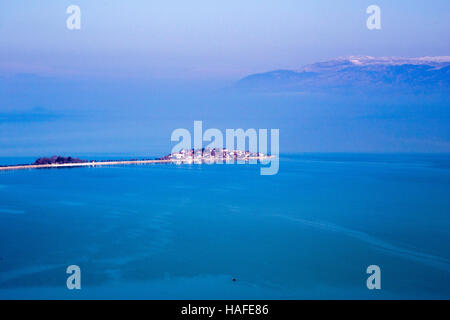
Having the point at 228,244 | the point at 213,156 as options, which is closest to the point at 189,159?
the point at 213,156

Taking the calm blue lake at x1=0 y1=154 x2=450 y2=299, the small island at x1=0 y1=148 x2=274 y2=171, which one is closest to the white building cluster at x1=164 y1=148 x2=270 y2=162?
the small island at x1=0 y1=148 x2=274 y2=171

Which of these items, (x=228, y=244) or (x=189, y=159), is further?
(x=189, y=159)

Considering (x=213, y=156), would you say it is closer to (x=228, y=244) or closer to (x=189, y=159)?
(x=189, y=159)

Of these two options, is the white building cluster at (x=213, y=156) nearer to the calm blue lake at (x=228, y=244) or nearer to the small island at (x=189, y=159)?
the small island at (x=189, y=159)

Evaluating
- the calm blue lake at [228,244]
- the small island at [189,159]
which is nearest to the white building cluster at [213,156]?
the small island at [189,159]

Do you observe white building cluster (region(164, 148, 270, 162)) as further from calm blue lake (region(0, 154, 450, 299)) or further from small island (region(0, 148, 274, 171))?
calm blue lake (region(0, 154, 450, 299))

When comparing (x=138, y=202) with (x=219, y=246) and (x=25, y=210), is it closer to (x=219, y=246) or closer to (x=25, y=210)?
(x=25, y=210)
